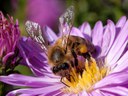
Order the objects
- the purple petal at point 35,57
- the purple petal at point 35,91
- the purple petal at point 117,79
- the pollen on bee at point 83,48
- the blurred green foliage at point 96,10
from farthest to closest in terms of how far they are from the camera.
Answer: the blurred green foliage at point 96,10, the purple petal at point 35,57, the pollen on bee at point 83,48, the purple petal at point 35,91, the purple petal at point 117,79

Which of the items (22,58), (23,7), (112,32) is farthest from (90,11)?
(22,58)

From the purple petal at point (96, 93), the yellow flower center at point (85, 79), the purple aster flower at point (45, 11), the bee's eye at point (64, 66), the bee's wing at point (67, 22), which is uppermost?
the purple aster flower at point (45, 11)

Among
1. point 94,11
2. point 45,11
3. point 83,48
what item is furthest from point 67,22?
point 45,11

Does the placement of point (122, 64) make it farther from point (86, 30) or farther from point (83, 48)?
point (86, 30)

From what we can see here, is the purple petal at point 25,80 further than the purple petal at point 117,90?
Yes

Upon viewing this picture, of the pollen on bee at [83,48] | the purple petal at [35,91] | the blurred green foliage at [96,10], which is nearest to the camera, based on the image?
the purple petal at [35,91]

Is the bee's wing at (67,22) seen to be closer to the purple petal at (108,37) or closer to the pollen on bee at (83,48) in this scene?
the pollen on bee at (83,48)

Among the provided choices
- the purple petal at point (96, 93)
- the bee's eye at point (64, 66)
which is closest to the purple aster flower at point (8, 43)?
the bee's eye at point (64, 66)

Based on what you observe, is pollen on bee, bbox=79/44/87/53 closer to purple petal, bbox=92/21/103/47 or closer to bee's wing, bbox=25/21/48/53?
bee's wing, bbox=25/21/48/53
